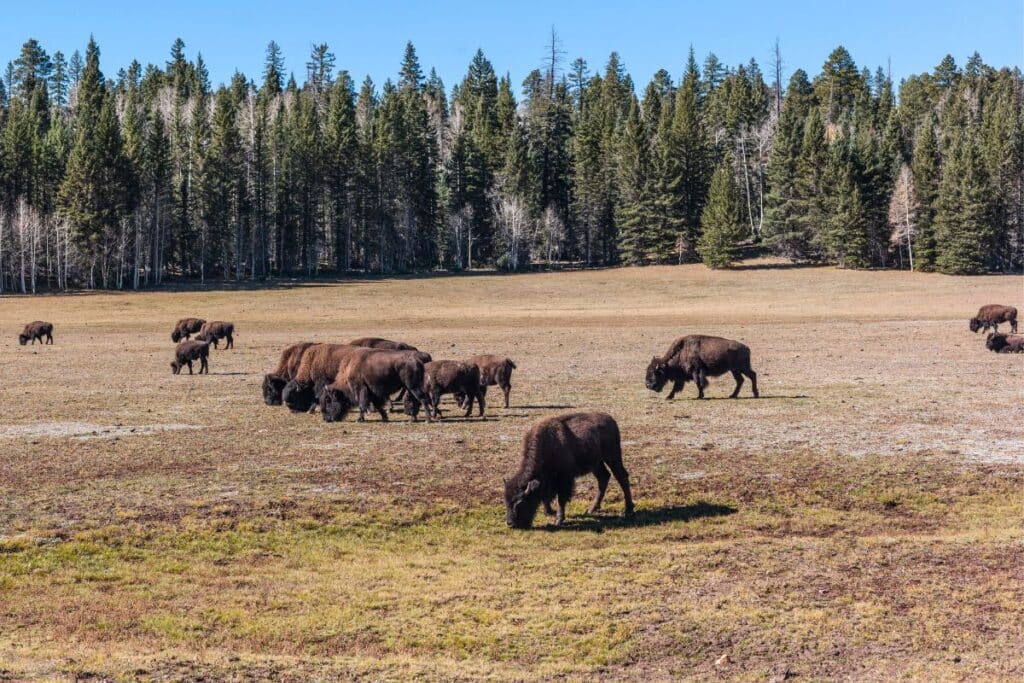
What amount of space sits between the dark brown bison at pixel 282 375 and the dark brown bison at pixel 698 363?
8.29 m

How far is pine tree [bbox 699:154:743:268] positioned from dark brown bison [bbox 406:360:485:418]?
76.2 meters

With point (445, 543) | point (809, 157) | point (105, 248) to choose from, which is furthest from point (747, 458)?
point (809, 157)

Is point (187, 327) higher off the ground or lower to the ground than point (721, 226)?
lower

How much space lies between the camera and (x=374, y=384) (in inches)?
832

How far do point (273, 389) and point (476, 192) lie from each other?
281 ft

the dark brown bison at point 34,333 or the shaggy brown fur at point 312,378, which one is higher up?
the dark brown bison at point 34,333

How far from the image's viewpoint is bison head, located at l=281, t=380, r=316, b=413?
2233 centimetres

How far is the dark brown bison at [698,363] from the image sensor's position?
24.3 meters

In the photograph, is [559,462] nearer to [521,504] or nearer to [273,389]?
[521,504]

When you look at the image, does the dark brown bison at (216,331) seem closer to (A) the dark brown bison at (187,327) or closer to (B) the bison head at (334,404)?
(A) the dark brown bison at (187,327)

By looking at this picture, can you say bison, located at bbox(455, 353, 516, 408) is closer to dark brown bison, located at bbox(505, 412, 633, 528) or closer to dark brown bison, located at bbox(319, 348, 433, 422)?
dark brown bison, located at bbox(319, 348, 433, 422)

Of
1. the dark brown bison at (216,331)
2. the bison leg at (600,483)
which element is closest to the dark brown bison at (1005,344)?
the bison leg at (600,483)

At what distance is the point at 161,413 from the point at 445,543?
12.6 metres

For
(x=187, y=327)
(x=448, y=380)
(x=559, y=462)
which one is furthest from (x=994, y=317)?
(x=559, y=462)
